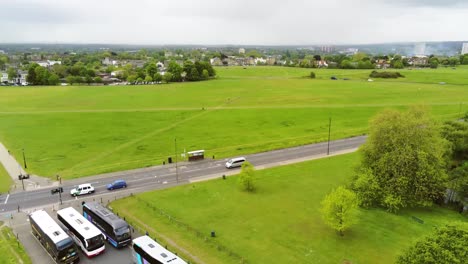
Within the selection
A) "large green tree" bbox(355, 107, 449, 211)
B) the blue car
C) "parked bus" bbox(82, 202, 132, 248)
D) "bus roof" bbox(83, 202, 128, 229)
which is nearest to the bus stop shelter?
the blue car

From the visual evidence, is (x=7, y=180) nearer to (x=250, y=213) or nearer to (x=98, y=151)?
(x=98, y=151)

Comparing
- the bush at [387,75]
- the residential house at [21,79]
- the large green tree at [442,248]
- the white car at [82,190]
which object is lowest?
the white car at [82,190]

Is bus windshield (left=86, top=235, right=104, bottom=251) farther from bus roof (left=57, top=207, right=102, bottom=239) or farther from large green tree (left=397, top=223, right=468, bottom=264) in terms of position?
large green tree (left=397, top=223, right=468, bottom=264)

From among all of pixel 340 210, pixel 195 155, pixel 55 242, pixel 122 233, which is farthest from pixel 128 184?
pixel 340 210

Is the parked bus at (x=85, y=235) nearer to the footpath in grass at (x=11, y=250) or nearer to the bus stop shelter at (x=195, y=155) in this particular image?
the footpath in grass at (x=11, y=250)

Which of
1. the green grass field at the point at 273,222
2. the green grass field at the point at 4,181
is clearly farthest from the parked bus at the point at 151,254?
the green grass field at the point at 4,181

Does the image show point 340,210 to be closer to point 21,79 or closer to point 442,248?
point 442,248
